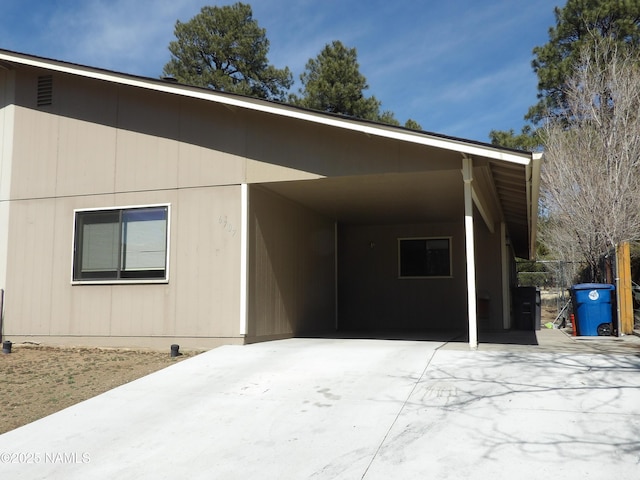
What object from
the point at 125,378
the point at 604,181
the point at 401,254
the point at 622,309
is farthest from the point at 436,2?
the point at 125,378

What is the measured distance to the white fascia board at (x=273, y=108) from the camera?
7180 millimetres

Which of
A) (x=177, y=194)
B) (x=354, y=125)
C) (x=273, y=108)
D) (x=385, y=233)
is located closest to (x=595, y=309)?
(x=385, y=233)

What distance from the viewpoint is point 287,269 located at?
398 inches

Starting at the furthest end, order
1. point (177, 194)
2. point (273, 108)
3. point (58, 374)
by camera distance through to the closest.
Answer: point (177, 194) < point (273, 108) < point (58, 374)

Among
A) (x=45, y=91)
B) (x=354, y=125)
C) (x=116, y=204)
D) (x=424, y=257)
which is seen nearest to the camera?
(x=354, y=125)

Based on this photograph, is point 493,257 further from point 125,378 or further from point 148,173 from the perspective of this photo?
point 125,378

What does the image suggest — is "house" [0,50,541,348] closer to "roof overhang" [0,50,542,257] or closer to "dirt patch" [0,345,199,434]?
"roof overhang" [0,50,542,257]

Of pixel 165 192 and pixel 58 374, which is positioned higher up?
pixel 165 192

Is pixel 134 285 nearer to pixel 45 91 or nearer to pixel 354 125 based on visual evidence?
pixel 45 91

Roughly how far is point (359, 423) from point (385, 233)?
9.09 metres

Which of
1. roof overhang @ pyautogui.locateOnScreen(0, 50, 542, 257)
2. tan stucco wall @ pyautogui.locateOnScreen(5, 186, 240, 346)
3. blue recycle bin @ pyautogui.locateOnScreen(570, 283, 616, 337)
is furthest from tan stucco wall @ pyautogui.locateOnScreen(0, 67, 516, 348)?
blue recycle bin @ pyautogui.locateOnScreen(570, 283, 616, 337)

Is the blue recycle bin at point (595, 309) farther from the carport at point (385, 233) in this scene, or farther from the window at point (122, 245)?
the window at point (122, 245)

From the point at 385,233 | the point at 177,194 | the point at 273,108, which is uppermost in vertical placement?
the point at 273,108

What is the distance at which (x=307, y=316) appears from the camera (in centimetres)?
1109
